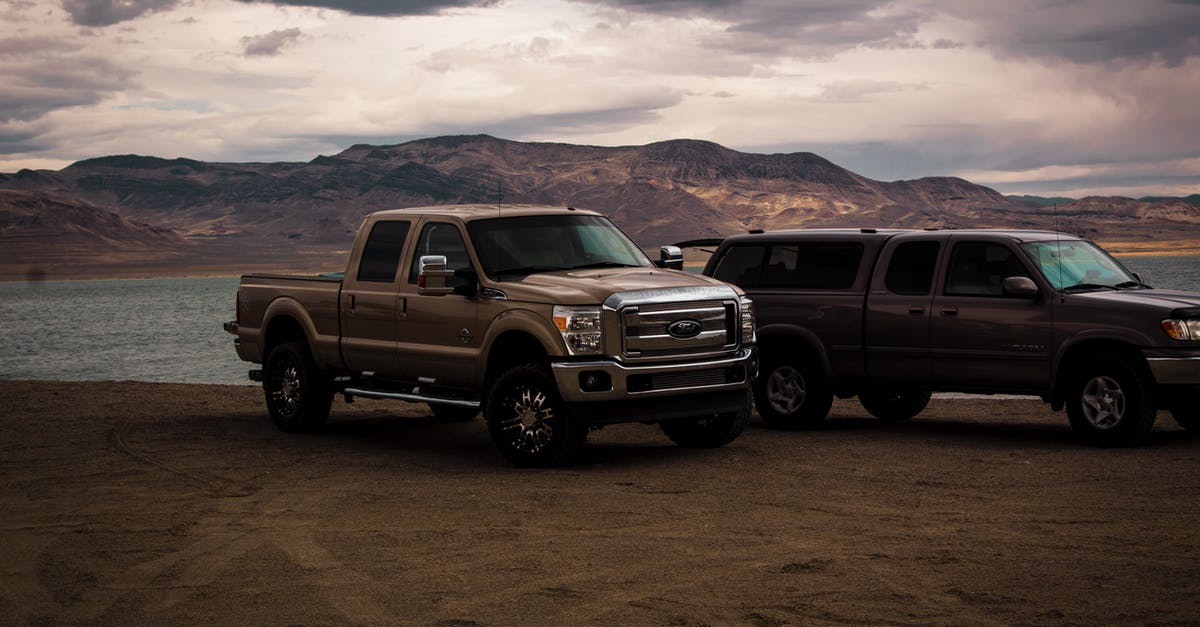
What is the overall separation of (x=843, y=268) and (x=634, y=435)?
2809 millimetres

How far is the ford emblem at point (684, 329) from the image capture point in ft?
39.2

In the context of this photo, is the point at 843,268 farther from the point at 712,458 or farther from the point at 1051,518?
the point at 1051,518

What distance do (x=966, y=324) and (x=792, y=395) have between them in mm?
2121

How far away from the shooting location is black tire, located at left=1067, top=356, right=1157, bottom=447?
41.8 ft

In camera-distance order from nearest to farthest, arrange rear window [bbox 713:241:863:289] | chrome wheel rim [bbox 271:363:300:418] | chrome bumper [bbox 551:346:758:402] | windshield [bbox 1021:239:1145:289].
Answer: chrome bumper [bbox 551:346:758:402] → windshield [bbox 1021:239:1145:289] → rear window [bbox 713:241:863:289] → chrome wheel rim [bbox 271:363:300:418]

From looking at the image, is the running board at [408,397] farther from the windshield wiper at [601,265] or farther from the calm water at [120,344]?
the calm water at [120,344]

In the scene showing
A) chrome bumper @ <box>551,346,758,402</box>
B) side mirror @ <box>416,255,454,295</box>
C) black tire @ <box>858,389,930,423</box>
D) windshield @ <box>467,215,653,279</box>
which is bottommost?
black tire @ <box>858,389,930,423</box>

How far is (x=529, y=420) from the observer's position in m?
12.1

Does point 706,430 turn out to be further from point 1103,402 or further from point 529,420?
point 1103,402

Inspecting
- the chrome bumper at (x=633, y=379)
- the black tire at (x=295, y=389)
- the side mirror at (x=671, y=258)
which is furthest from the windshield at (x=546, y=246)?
the black tire at (x=295, y=389)

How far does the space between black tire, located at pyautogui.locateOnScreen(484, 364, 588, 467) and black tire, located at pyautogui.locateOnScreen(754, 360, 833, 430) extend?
3.50 meters

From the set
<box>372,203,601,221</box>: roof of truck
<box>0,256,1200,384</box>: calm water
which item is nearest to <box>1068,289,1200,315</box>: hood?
<box>372,203,601,221</box>: roof of truck

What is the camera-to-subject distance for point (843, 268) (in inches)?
579

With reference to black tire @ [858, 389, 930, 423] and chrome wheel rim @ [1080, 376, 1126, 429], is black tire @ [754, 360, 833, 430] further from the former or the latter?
chrome wheel rim @ [1080, 376, 1126, 429]
